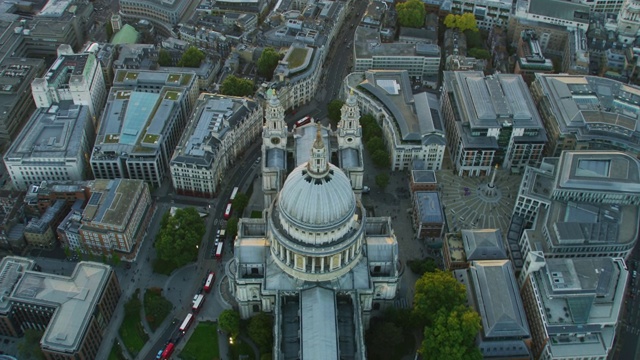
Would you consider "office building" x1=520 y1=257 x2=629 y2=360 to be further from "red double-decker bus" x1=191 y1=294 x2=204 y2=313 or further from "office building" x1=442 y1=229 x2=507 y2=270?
"red double-decker bus" x1=191 y1=294 x2=204 y2=313

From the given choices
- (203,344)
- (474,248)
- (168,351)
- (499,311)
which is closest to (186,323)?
(203,344)

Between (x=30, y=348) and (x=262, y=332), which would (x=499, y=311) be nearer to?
(x=262, y=332)

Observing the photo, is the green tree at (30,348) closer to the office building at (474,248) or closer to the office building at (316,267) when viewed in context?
the office building at (316,267)

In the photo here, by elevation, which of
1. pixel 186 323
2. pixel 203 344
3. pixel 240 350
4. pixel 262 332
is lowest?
pixel 240 350

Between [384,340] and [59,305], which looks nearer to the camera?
[384,340]

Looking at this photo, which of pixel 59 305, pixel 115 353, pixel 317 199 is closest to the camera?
pixel 317 199

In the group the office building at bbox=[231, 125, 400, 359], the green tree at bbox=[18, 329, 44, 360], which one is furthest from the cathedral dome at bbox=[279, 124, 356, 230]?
the green tree at bbox=[18, 329, 44, 360]

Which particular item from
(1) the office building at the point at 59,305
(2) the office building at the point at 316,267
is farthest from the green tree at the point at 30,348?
(2) the office building at the point at 316,267
